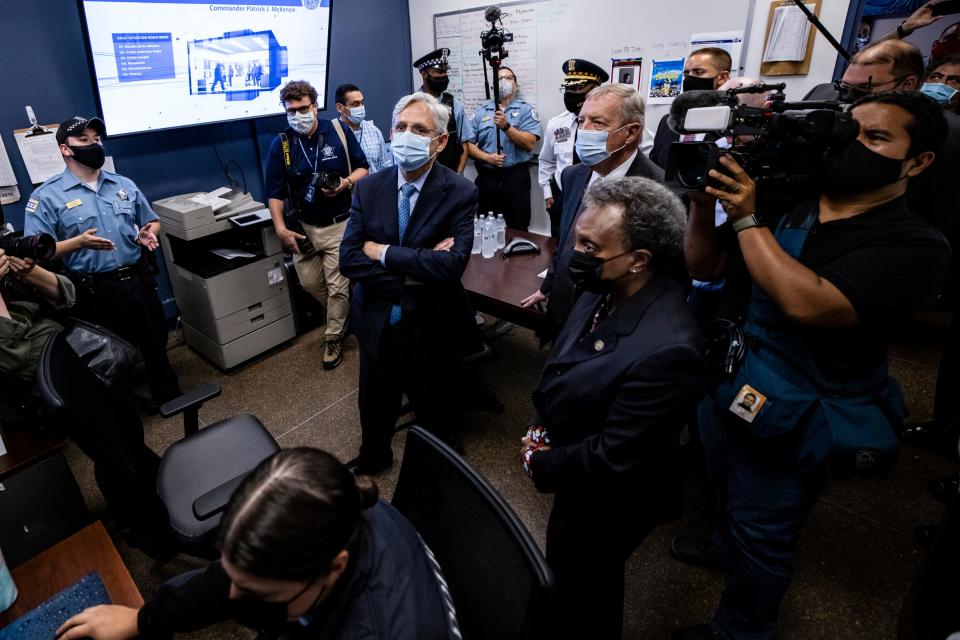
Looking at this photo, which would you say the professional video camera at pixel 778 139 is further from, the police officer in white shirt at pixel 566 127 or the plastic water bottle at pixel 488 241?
the police officer in white shirt at pixel 566 127

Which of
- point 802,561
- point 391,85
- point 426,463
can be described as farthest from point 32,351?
point 391,85

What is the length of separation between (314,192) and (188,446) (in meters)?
1.78

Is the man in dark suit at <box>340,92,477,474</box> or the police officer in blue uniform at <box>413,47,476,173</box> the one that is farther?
the police officer in blue uniform at <box>413,47,476,173</box>

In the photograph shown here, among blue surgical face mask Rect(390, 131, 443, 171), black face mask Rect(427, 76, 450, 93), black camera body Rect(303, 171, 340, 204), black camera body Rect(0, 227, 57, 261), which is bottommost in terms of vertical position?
black camera body Rect(0, 227, 57, 261)

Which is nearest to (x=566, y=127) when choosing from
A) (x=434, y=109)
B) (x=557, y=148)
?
(x=557, y=148)

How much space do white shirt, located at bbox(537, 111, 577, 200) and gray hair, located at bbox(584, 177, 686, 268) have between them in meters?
2.00

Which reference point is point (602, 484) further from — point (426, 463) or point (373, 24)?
point (373, 24)

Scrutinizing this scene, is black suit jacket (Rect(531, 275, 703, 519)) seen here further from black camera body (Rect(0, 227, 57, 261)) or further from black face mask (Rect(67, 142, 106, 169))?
black face mask (Rect(67, 142, 106, 169))

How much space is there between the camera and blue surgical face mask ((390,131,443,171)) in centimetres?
187

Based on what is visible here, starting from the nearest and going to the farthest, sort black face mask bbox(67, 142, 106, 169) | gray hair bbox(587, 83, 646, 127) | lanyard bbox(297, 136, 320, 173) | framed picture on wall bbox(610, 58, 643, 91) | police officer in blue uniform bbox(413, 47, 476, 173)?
gray hair bbox(587, 83, 646, 127), black face mask bbox(67, 142, 106, 169), lanyard bbox(297, 136, 320, 173), framed picture on wall bbox(610, 58, 643, 91), police officer in blue uniform bbox(413, 47, 476, 173)

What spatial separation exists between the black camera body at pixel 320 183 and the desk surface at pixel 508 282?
3.31 feet

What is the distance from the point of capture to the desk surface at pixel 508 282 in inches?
87.8

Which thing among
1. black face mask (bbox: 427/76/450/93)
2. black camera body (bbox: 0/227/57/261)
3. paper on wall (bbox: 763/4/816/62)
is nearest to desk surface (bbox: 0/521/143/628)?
black camera body (bbox: 0/227/57/261)

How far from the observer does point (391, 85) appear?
4.83 meters
